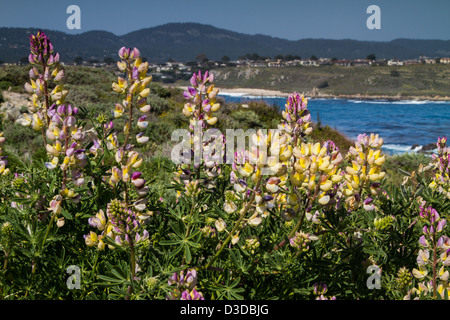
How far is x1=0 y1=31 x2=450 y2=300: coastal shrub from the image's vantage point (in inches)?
54.9

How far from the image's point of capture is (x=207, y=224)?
186 centimetres

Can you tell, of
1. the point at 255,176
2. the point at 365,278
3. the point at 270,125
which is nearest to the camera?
the point at 255,176

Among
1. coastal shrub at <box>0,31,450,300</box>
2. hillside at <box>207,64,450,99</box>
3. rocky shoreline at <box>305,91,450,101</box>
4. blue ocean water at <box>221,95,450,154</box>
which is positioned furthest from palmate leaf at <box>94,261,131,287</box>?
hillside at <box>207,64,450,99</box>

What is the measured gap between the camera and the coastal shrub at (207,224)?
4.57 ft

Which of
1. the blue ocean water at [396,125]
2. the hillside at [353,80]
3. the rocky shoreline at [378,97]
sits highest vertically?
the hillside at [353,80]

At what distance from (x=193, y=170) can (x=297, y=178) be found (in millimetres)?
605

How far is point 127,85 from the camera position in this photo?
172 cm

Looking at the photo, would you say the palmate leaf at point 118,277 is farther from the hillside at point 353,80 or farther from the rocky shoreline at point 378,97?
the hillside at point 353,80

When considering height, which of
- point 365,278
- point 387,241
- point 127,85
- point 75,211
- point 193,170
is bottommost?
point 365,278

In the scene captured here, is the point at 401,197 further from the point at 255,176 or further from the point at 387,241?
the point at 255,176

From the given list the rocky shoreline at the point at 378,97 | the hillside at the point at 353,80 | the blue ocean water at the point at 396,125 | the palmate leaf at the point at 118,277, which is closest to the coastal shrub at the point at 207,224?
the palmate leaf at the point at 118,277

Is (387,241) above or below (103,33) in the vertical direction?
below

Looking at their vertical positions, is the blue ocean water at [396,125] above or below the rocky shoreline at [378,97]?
below
